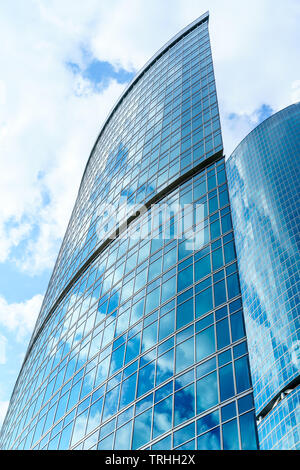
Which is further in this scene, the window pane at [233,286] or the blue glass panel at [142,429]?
the window pane at [233,286]

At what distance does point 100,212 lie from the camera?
47.1 meters

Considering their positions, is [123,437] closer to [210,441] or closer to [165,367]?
[165,367]

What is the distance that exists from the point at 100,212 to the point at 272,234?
79.3 metres

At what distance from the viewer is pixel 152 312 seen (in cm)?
2775

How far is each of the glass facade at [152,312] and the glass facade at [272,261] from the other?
5269 cm

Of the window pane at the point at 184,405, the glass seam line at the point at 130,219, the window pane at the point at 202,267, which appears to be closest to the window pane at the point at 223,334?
the window pane at the point at 184,405

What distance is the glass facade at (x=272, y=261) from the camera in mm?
85750

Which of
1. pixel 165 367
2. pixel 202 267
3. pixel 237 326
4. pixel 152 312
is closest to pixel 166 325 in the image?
pixel 152 312

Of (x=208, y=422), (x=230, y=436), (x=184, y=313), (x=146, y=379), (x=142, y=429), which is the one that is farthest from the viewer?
(x=184, y=313)

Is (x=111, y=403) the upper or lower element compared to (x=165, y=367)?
lower

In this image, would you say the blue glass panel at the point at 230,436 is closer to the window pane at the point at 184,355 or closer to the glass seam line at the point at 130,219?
the window pane at the point at 184,355

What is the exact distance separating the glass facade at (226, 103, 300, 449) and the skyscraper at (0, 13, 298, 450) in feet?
172

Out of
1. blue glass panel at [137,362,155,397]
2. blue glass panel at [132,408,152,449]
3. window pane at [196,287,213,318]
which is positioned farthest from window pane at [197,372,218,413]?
window pane at [196,287,213,318]

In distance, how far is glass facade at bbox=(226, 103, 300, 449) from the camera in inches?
3376
